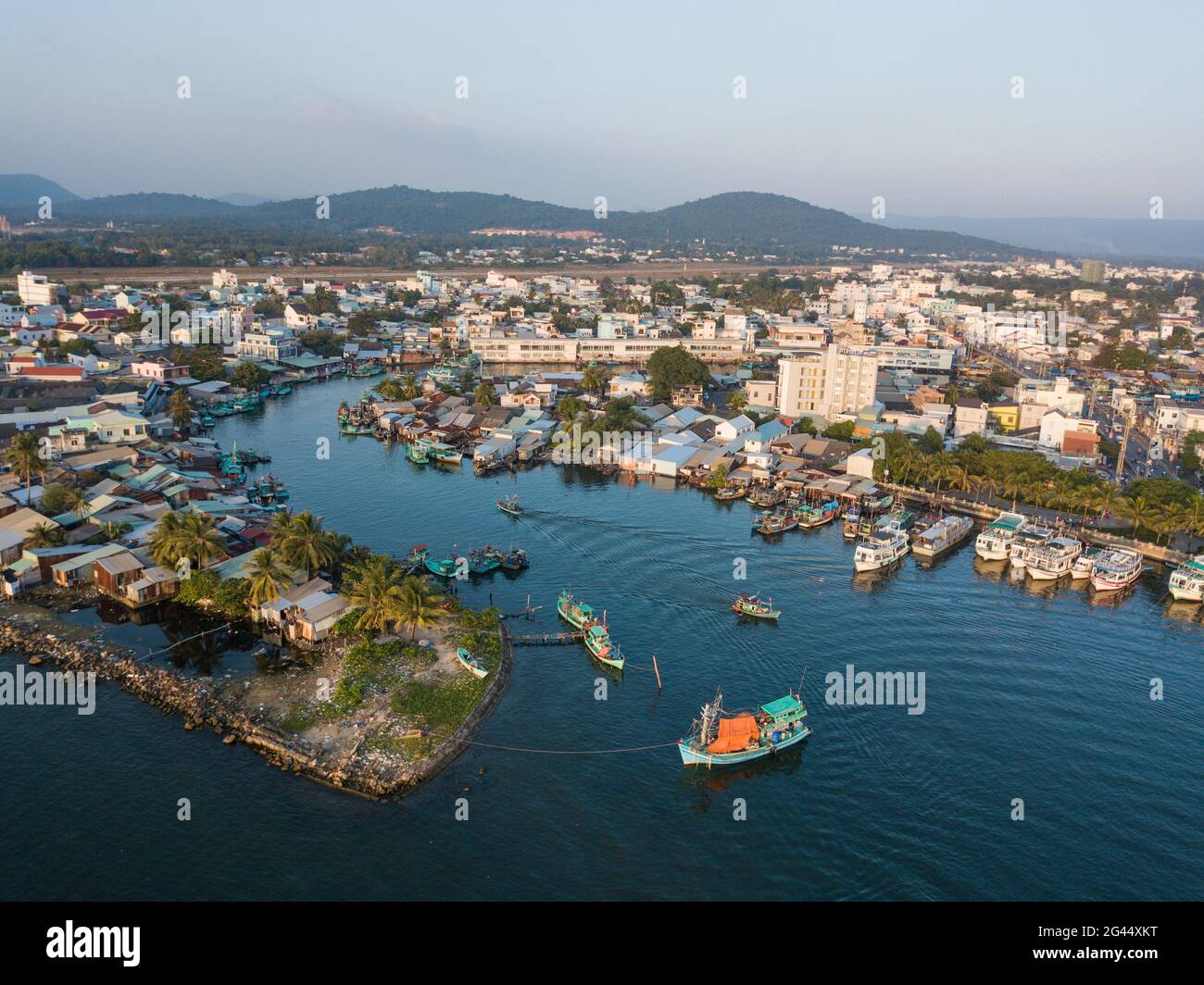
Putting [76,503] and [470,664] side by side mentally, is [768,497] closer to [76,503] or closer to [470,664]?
[470,664]

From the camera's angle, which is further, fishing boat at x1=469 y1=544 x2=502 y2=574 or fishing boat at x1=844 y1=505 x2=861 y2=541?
fishing boat at x1=844 y1=505 x2=861 y2=541

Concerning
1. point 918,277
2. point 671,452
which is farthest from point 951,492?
point 918,277

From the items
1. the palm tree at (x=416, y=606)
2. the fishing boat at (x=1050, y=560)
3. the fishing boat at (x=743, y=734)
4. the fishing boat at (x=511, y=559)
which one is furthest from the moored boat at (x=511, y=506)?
the fishing boat at (x=1050, y=560)

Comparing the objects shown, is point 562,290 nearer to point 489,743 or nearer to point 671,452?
point 671,452

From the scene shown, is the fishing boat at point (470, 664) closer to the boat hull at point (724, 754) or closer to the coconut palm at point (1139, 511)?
the boat hull at point (724, 754)

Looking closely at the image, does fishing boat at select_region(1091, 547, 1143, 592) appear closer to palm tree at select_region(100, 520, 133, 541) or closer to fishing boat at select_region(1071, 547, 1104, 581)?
fishing boat at select_region(1071, 547, 1104, 581)

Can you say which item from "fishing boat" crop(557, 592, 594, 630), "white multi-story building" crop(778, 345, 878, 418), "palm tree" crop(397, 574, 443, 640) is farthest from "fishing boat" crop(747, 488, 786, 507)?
"palm tree" crop(397, 574, 443, 640)
